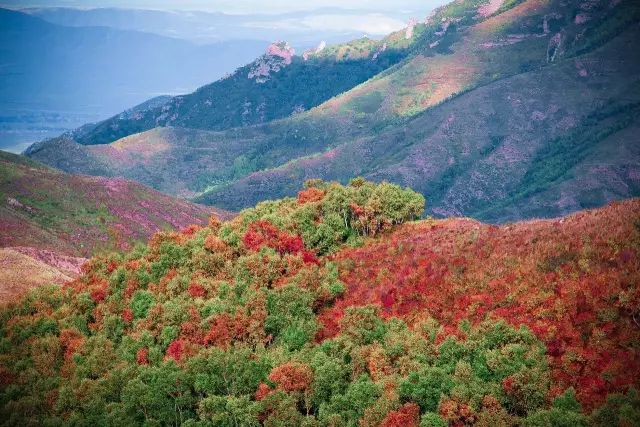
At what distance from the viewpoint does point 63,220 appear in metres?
156

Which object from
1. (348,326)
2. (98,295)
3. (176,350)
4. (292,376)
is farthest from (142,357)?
(348,326)

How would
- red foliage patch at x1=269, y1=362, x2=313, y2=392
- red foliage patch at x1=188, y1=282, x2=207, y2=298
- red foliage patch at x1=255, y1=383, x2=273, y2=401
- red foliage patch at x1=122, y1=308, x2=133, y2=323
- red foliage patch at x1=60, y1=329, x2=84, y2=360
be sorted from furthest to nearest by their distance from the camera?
red foliage patch at x1=122, y1=308, x2=133, y2=323 < red foliage patch at x1=188, y1=282, x2=207, y2=298 < red foliage patch at x1=60, y1=329, x2=84, y2=360 < red foliage patch at x1=255, y1=383, x2=273, y2=401 < red foliage patch at x1=269, y1=362, x2=313, y2=392

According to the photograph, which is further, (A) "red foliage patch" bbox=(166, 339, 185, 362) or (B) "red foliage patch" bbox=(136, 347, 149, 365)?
(B) "red foliage patch" bbox=(136, 347, 149, 365)

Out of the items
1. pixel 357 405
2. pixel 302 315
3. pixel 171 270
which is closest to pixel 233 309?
pixel 302 315

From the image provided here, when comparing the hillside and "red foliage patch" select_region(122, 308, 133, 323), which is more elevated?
the hillside

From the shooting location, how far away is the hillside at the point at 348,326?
4191 centimetres

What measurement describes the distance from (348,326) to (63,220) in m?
122

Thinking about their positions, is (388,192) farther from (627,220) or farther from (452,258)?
Answer: (627,220)

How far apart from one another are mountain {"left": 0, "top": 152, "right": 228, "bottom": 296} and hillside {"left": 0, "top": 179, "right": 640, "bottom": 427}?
31.1m

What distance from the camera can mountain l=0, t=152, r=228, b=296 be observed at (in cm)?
10896

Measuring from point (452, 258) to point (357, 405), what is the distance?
21.2 m

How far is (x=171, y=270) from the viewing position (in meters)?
74.9

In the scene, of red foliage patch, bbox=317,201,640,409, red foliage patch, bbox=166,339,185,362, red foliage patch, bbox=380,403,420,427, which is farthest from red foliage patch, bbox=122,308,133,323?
red foliage patch, bbox=380,403,420,427

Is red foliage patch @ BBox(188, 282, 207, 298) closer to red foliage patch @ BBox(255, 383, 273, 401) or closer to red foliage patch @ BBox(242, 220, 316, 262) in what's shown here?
red foliage patch @ BBox(242, 220, 316, 262)
